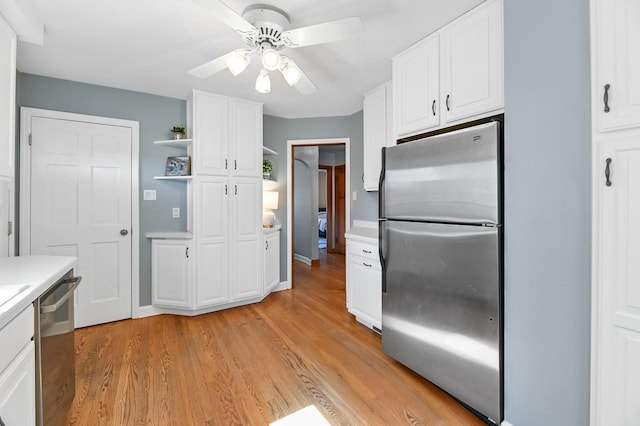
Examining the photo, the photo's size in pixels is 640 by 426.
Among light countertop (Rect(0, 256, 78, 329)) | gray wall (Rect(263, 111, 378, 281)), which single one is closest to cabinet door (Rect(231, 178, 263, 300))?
gray wall (Rect(263, 111, 378, 281))

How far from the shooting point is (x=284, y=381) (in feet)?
6.66

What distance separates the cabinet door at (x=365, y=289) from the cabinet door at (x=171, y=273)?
1660 mm

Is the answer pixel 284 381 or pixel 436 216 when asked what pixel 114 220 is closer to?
pixel 284 381

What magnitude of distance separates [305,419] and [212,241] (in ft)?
6.77

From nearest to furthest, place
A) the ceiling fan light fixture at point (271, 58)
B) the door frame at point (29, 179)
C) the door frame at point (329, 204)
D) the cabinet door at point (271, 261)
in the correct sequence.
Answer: the ceiling fan light fixture at point (271, 58) → the door frame at point (29, 179) → the cabinet door at point (271, 261) → the door frame at point (329, 204)

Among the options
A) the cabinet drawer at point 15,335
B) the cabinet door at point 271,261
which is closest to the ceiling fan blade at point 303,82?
the cabinet drawer at point 15,335

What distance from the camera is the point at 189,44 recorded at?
2.20 metres

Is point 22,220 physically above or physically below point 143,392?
above

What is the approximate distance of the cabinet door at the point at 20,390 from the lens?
96 cm

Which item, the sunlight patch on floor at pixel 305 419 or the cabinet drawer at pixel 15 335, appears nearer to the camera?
the cabinet drawer at pixel 15 335
